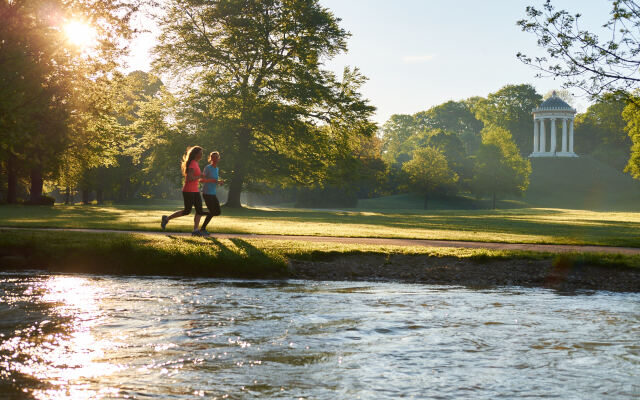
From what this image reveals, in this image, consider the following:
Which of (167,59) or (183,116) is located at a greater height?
(167,59)

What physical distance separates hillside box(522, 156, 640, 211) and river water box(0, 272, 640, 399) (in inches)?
2953

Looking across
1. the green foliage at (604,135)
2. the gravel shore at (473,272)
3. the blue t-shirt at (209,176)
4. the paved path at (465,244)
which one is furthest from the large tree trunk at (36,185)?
the green foliage at (604,135)

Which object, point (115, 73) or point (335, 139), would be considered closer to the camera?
point (115, 73)

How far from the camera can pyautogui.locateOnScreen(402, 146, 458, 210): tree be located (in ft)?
231

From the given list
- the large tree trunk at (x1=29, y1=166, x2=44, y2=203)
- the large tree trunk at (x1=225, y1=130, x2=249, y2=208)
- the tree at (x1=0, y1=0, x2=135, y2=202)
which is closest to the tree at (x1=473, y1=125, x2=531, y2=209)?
the large tree trunk at (x1=225, y1=130, x2=249, y2=208)

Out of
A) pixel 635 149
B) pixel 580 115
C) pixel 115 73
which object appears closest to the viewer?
pixel 115 73

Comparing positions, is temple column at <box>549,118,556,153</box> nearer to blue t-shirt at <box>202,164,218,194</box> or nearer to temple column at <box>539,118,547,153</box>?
temple column at <box>539,118,547,153</box>

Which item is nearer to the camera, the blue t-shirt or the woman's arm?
the woman's arm

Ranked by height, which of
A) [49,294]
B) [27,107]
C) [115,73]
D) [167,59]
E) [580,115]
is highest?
[580,115]

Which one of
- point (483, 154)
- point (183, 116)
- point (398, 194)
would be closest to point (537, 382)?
point (183, 116)

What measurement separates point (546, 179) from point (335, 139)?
63.8m

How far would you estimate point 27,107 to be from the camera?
16.8 meters

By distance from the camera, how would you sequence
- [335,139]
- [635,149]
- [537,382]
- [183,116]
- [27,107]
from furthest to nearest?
[635,149], [335,139], [183,116], [27,107], [537,382]

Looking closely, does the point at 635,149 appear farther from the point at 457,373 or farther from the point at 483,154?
the point at 457,373
